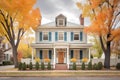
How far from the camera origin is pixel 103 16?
29578mm

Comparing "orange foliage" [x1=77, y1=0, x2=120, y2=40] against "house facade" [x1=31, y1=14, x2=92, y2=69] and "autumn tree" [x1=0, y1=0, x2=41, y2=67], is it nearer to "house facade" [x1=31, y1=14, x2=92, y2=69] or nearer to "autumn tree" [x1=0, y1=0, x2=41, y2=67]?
"house facade" [x1=31, y1=14, x2=92, y2=69]

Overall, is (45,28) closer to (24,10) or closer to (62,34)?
(62,34)

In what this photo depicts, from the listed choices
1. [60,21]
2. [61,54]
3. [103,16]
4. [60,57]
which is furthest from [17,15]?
[103,16]

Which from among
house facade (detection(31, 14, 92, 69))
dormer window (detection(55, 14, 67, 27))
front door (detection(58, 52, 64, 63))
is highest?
dormer window (detection(55, 14, 67, 27))

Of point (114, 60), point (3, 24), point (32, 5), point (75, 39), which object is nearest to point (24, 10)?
point (32, 5)

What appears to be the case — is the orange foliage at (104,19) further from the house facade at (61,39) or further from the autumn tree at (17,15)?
the autumn tree at (17,15)

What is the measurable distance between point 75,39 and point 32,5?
9.77 meters

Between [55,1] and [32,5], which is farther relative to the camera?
[32,5]

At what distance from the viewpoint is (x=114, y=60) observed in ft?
117

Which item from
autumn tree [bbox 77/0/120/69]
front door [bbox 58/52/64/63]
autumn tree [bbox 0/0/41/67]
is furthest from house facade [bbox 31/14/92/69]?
autumn tree [bbox 77/0/120/69]

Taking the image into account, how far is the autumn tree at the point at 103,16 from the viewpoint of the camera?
29.7 meters

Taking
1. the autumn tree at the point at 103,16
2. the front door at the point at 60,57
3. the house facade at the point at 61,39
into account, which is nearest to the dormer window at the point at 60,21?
the house facade at the point at 61,39

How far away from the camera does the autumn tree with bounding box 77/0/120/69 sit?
29672mm

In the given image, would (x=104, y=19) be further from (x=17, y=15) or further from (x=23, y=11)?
(x=17, y=15)
